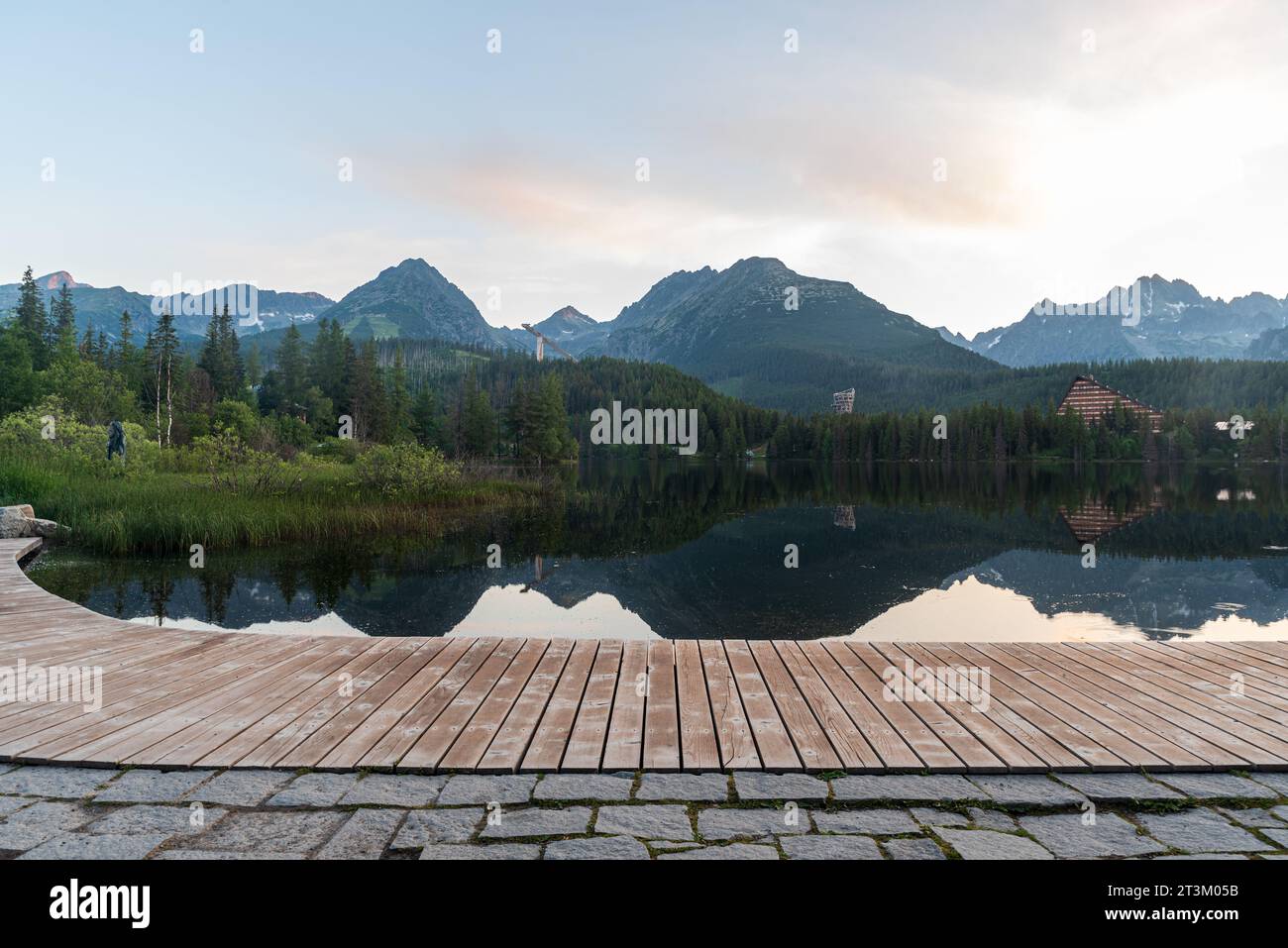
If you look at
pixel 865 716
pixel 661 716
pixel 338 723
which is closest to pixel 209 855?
pixel 338 723

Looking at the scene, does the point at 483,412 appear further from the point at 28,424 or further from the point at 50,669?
the point at 50,669

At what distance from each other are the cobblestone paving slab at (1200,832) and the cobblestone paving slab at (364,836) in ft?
12.9

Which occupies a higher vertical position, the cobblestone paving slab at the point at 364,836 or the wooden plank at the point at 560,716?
the wooden plank at the point at 560,716

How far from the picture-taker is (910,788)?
4332mm

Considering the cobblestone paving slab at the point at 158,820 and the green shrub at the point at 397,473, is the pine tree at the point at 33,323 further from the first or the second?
the cobblestone paving slab at the point at 158,820

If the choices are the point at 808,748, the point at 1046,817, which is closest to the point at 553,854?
the point at 808,748

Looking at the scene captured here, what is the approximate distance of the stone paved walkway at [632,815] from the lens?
11.8 feet

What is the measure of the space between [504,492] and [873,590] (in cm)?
2145

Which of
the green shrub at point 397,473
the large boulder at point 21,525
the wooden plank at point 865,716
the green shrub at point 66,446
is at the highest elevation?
the green shrub at point 66,446

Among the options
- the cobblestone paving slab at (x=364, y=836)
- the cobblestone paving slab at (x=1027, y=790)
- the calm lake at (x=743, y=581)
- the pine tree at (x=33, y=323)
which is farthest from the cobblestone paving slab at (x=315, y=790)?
the pine tree at (x=33, y=323)

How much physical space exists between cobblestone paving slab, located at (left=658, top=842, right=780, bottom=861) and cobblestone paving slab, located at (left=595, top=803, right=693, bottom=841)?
0.48 feet

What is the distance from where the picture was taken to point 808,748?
484cm

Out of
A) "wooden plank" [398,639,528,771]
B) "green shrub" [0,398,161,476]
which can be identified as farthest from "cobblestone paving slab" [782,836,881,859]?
"green shrub" [0,398,161,476]

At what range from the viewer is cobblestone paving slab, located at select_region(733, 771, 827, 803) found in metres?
4.19
